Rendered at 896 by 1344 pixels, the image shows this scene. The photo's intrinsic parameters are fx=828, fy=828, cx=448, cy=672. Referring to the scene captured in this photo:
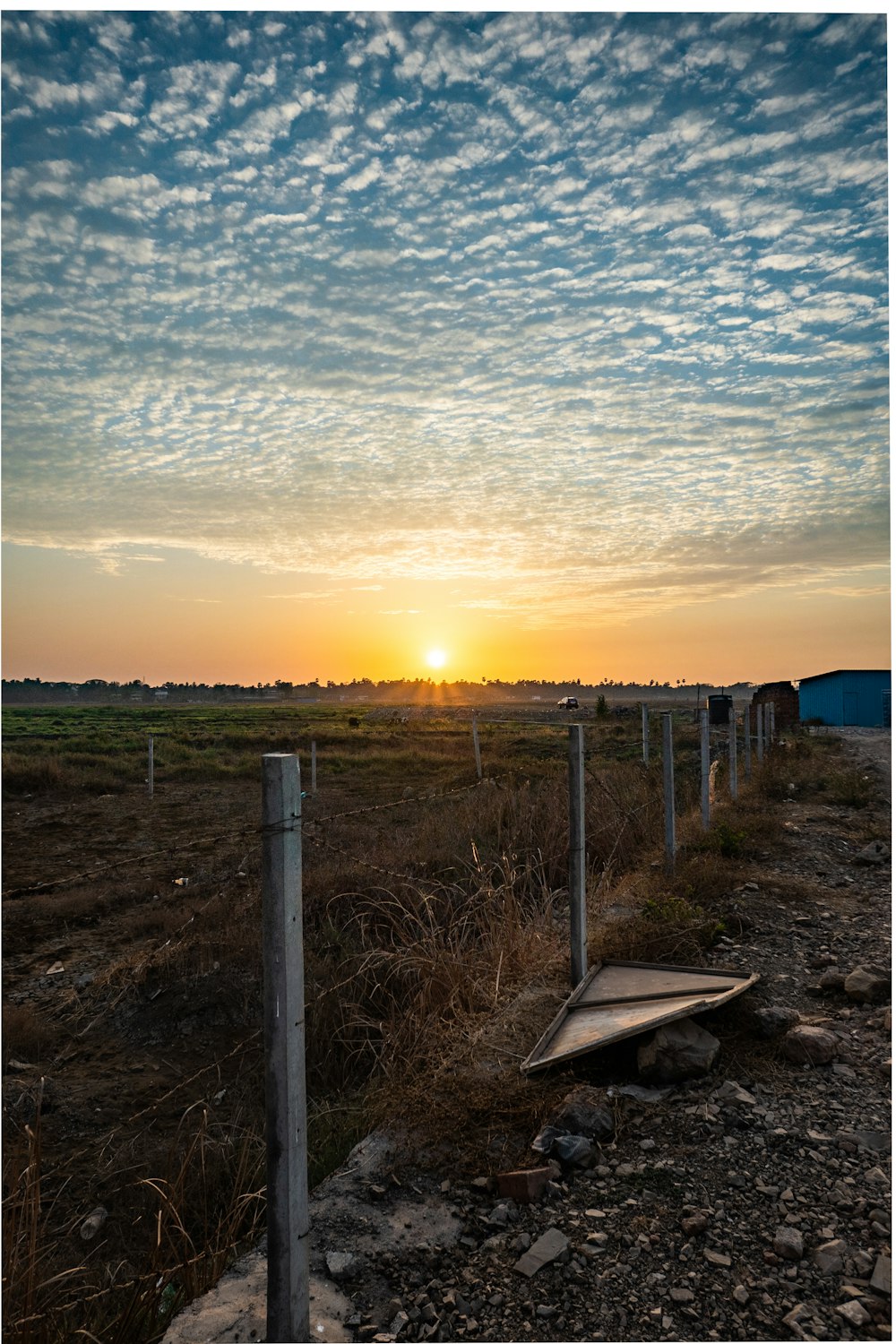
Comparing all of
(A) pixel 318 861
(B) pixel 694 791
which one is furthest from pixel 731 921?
(B) pixel 694 791

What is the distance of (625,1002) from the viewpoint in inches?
182

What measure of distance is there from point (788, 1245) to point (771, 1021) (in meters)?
1.67

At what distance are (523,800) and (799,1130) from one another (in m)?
7.62

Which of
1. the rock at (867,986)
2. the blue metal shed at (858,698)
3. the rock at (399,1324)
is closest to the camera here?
the rock at (399,1324)

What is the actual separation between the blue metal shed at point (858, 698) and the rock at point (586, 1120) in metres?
42.1

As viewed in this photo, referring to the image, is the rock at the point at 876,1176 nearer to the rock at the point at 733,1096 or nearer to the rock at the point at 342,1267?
the rock at the point at 733,1096

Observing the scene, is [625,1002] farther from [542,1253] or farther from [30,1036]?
[30,1036]

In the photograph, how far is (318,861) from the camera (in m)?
10.3

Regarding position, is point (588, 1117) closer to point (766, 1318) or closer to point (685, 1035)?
point (685, 1035)

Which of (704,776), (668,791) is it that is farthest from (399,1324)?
(704,776)

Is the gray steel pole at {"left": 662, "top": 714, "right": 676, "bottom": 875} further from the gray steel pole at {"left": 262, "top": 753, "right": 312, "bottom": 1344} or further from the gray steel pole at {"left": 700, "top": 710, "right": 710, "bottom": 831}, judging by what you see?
the gray steel pole at {"left": 262, "top": 753, "right": 312, "bottom": 1344}

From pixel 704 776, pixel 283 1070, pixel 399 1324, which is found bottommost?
pixel 399 1324

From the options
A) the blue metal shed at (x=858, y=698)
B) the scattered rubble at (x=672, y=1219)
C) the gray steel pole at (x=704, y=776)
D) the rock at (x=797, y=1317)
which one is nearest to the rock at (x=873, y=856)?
the gray steel pole at (x=704, y=776)

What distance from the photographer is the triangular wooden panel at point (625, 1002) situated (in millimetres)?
4070
